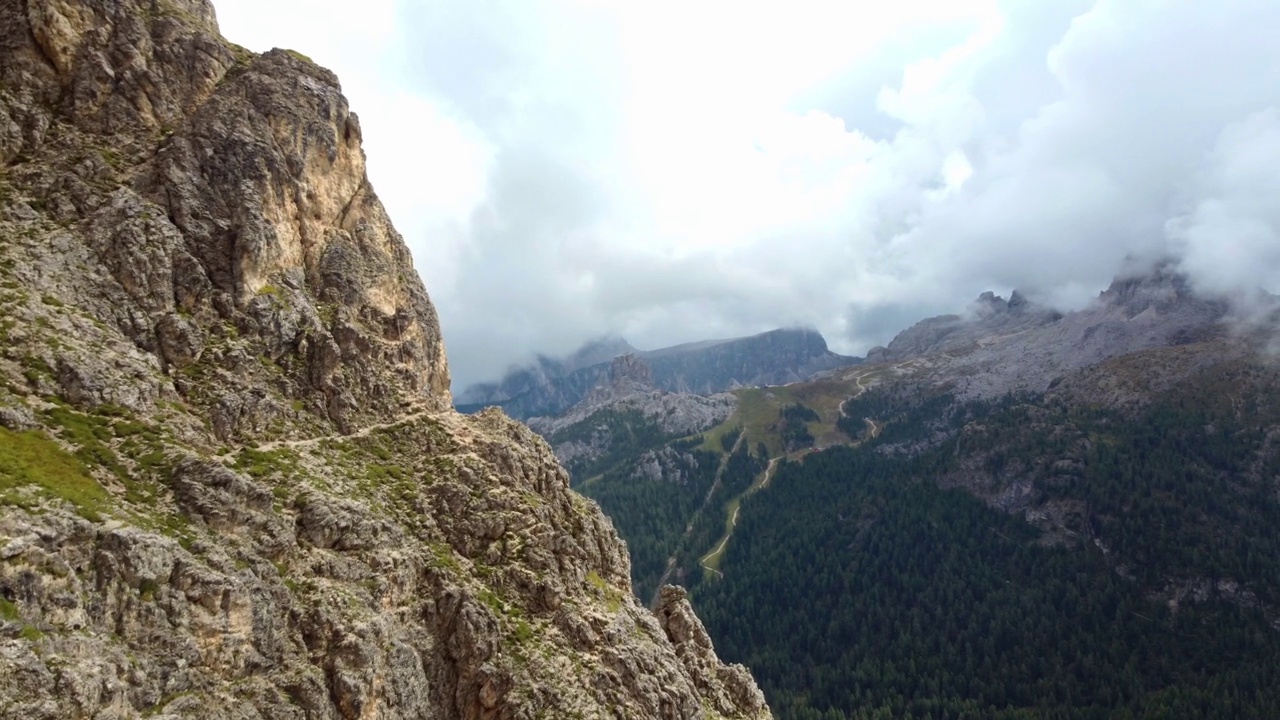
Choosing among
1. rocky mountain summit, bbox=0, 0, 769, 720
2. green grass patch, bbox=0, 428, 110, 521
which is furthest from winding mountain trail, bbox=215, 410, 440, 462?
green grass patch, bbox=0, 428, 110, 521

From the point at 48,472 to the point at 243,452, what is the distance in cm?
1476

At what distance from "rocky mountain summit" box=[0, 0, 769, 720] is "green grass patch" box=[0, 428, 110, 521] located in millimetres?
226

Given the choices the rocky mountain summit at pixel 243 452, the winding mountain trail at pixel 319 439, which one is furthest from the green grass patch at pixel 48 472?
the winding mountain trail at pixel 319 439

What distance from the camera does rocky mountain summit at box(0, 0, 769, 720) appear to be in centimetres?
4094

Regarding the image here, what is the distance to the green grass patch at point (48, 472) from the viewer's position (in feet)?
133

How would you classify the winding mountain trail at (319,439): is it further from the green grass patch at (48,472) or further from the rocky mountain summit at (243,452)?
the green grass patch at (48,472)

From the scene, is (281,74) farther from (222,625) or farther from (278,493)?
(222,625)

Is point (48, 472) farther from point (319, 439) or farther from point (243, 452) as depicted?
point (319, 439)

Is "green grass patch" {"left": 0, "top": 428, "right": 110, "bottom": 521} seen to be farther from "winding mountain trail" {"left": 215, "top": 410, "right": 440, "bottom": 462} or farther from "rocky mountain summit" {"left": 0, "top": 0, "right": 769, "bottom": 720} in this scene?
"winding mountain trail" {"left": 215, "top": 410, "right": 440, "bottom": 462}

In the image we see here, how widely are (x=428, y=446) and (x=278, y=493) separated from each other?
18615mm

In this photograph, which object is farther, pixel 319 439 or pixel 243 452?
pixel 319 439

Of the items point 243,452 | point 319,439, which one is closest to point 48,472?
point 243,452

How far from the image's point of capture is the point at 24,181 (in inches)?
2370

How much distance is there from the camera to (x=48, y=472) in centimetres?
4241
